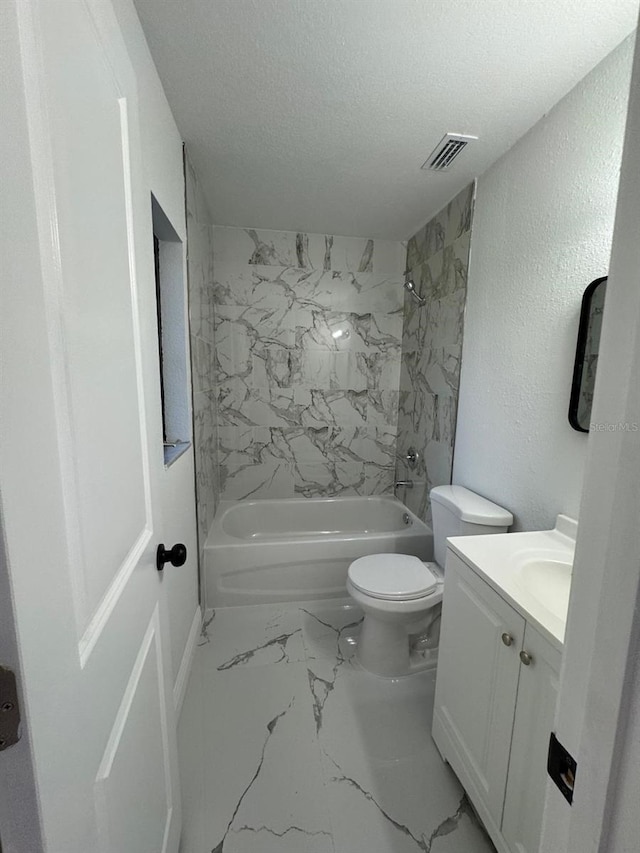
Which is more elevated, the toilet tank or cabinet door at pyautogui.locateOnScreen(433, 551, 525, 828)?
the toilet tank

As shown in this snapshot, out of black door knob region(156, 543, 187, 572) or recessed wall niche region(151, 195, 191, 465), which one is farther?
recessed wall niche region(151, 195, 191, 465)

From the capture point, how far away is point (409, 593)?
64.8 inches

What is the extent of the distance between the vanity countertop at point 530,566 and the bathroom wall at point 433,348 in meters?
0.87

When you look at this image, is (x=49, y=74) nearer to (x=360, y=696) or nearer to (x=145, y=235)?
(x=145, y=235)

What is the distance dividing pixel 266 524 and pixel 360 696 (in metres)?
1.48

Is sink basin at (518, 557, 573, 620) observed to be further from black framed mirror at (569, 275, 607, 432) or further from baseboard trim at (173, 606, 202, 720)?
baseboard trim at (173, 606, 202, 720)

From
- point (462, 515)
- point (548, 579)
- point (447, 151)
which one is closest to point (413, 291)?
point (447, 151)

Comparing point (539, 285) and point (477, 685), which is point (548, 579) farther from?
point (539, 285)

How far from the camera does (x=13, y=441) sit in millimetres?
336

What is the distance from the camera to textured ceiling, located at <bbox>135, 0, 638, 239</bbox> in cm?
106

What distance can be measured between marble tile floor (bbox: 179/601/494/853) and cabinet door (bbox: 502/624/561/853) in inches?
11.9

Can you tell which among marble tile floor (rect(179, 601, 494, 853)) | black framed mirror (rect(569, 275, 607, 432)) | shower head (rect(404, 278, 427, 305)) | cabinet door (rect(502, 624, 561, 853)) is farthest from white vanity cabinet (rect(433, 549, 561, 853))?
Result: shower head (rect(404, 278, 427, 305))

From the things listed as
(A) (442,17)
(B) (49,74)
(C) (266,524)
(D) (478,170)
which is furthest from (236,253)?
(B) (49,74)

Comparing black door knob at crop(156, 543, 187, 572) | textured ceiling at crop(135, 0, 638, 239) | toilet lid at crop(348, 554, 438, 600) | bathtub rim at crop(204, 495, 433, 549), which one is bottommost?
bathtub rim at crop(204, 495, 433, 549)
